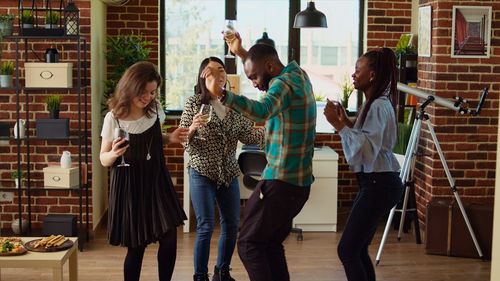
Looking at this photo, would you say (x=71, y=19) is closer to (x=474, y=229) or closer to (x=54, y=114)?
(x=54, y=114)

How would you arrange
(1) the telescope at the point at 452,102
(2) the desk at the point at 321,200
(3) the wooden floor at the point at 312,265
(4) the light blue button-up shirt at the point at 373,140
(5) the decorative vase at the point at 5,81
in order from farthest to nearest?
(2) the desk at the point at 321,200
(5) the decorative vase at the point at 5,81
(1) the telescope at the point at 452,102
(3) the wooden floor at the point at 312,265
(4) the light blue button-up shirt at the point at 373,140

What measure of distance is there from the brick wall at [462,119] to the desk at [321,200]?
2.74 feet

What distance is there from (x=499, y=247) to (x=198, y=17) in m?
4.76

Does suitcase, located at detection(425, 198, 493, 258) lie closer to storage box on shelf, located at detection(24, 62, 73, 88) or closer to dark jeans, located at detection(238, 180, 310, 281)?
dark jeans, located at detection(238, 180, 310, 281)

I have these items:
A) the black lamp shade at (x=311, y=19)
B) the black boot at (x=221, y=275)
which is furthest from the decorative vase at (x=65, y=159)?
the black lamp shade at (x=311, y=19)

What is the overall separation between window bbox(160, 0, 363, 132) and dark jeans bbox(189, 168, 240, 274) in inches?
108

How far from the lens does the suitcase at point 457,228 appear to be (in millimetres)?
5898

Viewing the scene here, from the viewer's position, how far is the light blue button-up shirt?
3.93 m

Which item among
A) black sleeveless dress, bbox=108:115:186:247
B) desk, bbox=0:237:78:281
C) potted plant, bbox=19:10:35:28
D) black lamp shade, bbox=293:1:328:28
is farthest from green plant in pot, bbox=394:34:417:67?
desk, bbox=0:237:78:281

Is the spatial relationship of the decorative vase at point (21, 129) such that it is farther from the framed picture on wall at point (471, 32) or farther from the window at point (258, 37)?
the framed picture on wall at point (471, 32)

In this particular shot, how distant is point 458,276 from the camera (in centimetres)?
545

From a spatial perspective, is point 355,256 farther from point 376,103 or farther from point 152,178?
point 152,178

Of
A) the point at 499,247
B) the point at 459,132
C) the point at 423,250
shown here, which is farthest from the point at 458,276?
the point at 499,247

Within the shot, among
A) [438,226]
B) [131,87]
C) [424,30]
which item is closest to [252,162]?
[438,226]
